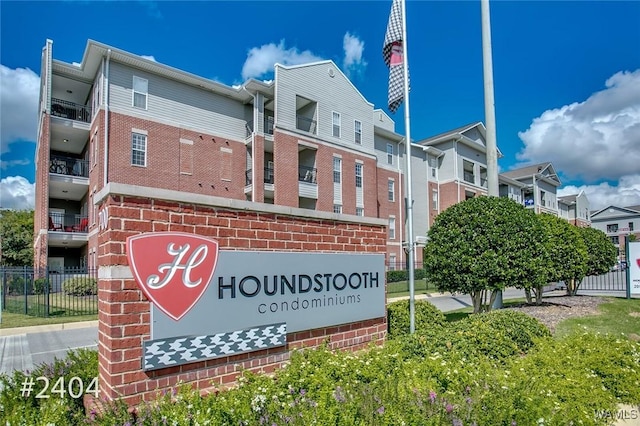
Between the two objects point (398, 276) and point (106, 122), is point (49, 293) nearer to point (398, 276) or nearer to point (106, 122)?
point (106, 122)

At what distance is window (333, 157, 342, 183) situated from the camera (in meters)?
28.8

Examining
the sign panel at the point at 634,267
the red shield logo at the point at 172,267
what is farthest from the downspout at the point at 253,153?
the red shield logo at the point at 172,267

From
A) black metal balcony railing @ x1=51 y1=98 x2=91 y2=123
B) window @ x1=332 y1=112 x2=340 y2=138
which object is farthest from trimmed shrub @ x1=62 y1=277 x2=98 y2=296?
window @ x1=332 y1=112 x2=340 y2=138

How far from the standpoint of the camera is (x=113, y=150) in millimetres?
19859

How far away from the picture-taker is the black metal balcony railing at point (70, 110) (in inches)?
882

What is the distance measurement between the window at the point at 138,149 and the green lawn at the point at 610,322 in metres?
19.7

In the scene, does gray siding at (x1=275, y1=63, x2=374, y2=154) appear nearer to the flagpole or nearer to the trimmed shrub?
the trimmed shrub

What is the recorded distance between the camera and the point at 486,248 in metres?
8.31

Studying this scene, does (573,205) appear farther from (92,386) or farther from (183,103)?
(92,386)

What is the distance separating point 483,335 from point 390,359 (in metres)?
1.70

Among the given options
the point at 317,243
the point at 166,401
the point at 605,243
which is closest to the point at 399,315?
the point at 317,243

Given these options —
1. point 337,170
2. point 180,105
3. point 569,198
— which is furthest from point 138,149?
point 569,198

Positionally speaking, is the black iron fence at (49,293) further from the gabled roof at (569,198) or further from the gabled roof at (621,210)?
the gabled roof at (621,210)

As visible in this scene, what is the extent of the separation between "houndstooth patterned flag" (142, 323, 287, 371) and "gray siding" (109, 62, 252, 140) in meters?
19.4
